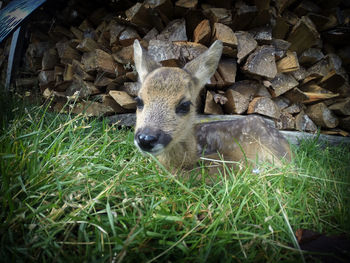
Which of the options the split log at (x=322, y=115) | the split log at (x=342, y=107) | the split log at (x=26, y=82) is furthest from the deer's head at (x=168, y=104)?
the split log at (x=26, y=82)

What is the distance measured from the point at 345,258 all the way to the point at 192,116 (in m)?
1.55

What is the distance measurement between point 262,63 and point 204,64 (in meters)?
0.92

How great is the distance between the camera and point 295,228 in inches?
40.8

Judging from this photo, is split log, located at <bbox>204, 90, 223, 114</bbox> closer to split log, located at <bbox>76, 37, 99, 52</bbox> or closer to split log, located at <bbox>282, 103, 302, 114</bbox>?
split log, located at <bbox>282, 103, 302, 114</bbox>

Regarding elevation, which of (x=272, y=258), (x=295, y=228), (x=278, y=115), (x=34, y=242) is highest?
(x=34, y=242)

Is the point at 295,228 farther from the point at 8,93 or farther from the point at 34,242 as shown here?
the point at 8,93

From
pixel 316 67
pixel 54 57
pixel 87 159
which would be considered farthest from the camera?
pixel 54 57

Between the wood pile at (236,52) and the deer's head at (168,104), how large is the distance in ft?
1.80

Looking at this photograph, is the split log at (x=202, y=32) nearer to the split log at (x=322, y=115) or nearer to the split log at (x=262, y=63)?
the split log at (x=262, y=63)

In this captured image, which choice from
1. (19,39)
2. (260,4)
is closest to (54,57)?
(19,39)

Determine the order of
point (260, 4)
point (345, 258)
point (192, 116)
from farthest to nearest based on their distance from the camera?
1. point (260, 4)
2. point (192, 116)
3. point (345, 258)

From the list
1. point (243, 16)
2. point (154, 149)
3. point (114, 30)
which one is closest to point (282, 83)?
point (243, 16)

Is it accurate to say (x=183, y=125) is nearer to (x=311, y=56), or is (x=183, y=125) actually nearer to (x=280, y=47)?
(x=280, y=47)

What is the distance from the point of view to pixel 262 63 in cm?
277
